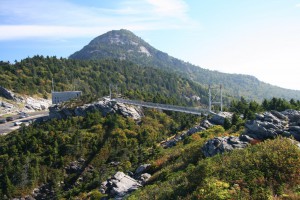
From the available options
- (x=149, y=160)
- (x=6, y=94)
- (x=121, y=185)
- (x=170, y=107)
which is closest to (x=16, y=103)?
(x=6, y=94)

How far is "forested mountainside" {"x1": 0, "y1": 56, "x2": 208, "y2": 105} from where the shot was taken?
13638cm

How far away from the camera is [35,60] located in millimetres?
161750

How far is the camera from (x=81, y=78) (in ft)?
509

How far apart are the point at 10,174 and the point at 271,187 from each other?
159ft

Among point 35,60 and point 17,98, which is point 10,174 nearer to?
point 17,98

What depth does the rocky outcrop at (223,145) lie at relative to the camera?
25.7m

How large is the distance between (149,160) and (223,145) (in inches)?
687

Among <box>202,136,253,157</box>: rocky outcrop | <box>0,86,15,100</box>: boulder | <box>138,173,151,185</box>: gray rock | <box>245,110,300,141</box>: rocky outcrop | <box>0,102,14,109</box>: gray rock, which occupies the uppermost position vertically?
<box>245,110,300,141</box>: rocky outcrop

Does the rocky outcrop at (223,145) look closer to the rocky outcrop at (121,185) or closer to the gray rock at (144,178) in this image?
the gray rock at (144,178)

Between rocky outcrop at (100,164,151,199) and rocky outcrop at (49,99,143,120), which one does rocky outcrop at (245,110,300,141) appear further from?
rocky outcrop at (49,99,143,120)

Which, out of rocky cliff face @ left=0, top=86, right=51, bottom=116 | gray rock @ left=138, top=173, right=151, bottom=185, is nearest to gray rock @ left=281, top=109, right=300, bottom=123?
gray rock @ left=138, top=173, right=151, bottom=185

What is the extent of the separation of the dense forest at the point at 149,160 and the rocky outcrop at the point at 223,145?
135 centimetres

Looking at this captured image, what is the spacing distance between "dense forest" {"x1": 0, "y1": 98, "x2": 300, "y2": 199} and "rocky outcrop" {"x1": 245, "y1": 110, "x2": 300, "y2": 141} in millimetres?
5132

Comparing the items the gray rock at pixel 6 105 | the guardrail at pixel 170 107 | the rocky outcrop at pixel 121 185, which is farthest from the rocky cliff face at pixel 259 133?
the gray rock at pixel 6 105
